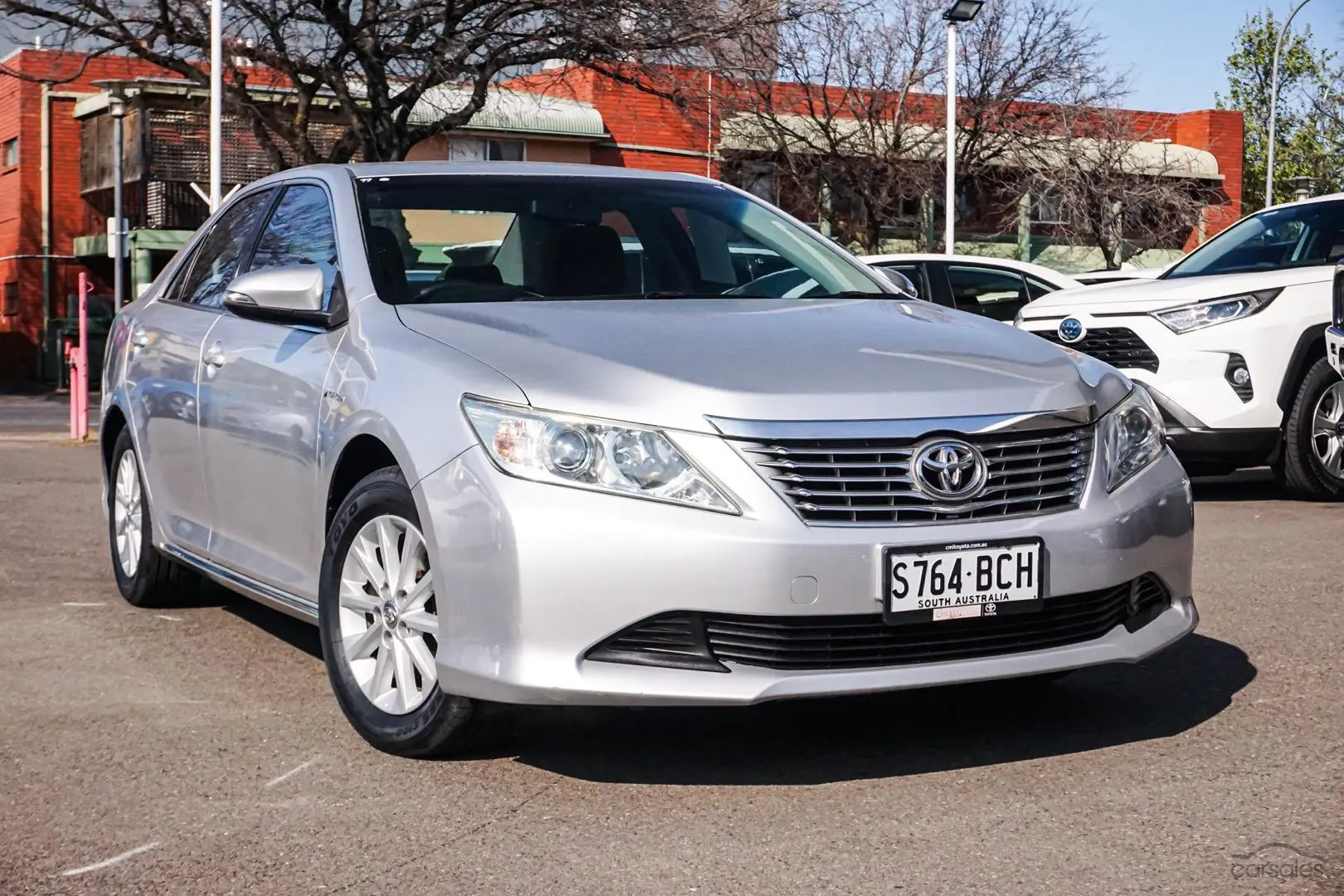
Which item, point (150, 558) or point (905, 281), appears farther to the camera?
point (150, 558)

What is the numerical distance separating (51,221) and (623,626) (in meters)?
37.4

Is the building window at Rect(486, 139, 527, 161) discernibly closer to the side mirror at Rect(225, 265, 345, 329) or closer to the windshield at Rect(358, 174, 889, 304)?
the windshield at Rect(358, 174, 889, 304)

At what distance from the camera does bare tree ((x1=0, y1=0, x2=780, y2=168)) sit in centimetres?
2131

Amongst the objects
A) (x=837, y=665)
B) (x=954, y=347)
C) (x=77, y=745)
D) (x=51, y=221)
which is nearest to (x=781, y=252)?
(x=954, y=347)

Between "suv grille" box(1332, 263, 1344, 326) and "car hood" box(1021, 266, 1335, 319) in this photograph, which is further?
"car hood" box(1021, 266, 1335, 319)

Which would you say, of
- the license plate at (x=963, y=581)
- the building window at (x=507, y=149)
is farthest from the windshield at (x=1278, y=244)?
the building window at (x=507, y=149)

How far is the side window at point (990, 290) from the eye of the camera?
1319 centimetres

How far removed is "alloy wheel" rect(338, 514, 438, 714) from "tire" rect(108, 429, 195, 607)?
2.21 meters

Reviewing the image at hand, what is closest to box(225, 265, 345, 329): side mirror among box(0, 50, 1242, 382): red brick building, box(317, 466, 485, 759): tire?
box(317, 466, 485, 759): tire

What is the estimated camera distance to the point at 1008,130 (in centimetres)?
3622

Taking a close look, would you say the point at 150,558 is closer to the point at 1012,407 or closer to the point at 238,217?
the point at 238,217

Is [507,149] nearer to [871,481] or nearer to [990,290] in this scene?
[990,290]

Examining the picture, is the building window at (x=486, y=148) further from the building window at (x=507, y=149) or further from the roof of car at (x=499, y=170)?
the roof of car at (x=499, y=170)

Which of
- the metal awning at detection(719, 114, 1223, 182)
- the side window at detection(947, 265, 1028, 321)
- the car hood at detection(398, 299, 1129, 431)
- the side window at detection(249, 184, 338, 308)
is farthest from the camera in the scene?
the metal awning at detection(719, 114, 1223, 182)
